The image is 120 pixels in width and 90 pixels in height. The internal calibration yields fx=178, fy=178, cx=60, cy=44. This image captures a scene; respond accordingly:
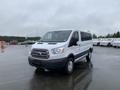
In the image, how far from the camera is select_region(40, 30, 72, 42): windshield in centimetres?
894

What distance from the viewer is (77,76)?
8.27m

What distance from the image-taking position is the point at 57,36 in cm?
934

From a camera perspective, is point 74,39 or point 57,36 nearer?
point 74,39

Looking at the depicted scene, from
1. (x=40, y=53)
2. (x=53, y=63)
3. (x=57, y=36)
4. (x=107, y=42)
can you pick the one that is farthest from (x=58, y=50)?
(x=107, y=42)

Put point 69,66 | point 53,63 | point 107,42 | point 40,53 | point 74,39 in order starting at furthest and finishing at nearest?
point 107,42 → point 74,39 → point 69,66 → point 40,53 → point 53,63

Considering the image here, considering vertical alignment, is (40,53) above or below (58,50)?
below

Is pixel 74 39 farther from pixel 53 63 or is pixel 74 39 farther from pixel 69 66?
pixel 53 63

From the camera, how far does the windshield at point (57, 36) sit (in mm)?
8938

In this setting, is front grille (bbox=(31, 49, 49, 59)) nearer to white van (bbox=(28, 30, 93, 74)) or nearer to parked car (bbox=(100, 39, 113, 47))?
white van (bbox=(28, 30, 93, 74))

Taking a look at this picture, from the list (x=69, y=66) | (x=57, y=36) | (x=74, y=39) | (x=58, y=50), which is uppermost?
(x=57, y=36)

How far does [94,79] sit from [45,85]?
225cm

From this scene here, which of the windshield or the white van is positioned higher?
Answer: the windshield

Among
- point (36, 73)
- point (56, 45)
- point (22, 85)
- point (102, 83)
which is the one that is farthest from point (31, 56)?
point (102, 83)

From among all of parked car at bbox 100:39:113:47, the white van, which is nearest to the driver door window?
the white van
